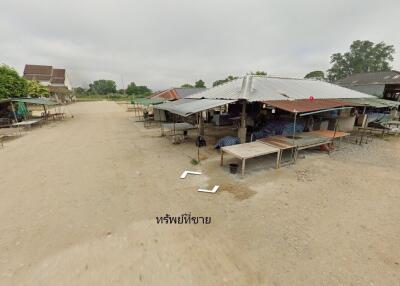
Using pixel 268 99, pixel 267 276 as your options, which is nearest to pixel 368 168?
pixel 268 99

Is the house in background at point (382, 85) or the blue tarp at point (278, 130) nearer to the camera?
the blue tarp at point (278, 130)

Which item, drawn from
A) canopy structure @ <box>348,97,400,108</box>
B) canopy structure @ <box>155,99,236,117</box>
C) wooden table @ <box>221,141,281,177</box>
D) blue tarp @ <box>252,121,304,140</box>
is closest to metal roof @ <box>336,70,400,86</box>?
canopy structure @ <box>348,97,400,108</box>

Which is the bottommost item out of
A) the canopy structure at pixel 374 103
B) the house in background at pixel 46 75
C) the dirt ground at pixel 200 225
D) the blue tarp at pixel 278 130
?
the dirt ground at pixel 200 225

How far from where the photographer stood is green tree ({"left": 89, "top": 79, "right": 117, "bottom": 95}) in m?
90.5

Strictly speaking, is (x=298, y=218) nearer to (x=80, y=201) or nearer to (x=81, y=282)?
(x=81, y=282)

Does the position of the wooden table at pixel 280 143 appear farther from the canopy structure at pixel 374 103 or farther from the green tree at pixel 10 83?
the green tree at pixel 10 83

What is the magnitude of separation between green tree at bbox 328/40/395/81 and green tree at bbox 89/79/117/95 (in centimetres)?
8557

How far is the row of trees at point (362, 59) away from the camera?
4405cm

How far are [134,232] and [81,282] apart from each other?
1264mm

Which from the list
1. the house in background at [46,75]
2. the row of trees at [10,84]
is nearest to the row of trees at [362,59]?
the row of trees at [10,84]

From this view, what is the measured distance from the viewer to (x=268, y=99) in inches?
380

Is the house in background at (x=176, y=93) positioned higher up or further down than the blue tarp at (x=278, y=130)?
higher up

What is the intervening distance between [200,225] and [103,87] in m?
109

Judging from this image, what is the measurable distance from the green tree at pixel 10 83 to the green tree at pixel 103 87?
75511 millimetres
